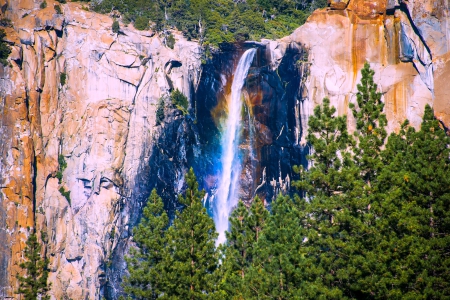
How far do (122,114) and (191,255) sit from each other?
28.7m

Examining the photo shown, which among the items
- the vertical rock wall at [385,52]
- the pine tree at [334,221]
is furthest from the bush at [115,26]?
the pine tree at [334,221]

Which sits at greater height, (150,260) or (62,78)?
(62,78)

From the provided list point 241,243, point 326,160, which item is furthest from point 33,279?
point 326,160

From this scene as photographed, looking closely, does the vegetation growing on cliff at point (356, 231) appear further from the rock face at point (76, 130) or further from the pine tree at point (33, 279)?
the rock face at point (76, 130)

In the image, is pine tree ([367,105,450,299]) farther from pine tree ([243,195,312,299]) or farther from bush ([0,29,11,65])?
bush ([0,29,11,65])

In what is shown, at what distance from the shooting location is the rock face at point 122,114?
194 feet

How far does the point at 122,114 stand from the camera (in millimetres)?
62031

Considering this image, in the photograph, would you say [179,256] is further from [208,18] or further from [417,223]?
[208,18]

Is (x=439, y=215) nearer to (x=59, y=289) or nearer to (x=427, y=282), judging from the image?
(x=427, y=282)

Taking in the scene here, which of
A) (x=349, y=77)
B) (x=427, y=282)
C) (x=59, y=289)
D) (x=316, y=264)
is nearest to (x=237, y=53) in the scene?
(x=349, y=77)

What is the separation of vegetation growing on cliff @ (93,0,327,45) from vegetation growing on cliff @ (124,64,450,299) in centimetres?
3184

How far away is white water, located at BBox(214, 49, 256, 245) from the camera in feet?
207

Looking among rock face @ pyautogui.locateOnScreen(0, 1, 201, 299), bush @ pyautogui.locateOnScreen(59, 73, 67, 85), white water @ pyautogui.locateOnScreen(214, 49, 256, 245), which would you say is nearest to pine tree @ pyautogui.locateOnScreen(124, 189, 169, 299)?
rock face @ pyautogui.locateOnScreen(0, 1, 201, 299)

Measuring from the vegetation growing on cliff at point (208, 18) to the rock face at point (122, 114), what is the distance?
7.03 feet
